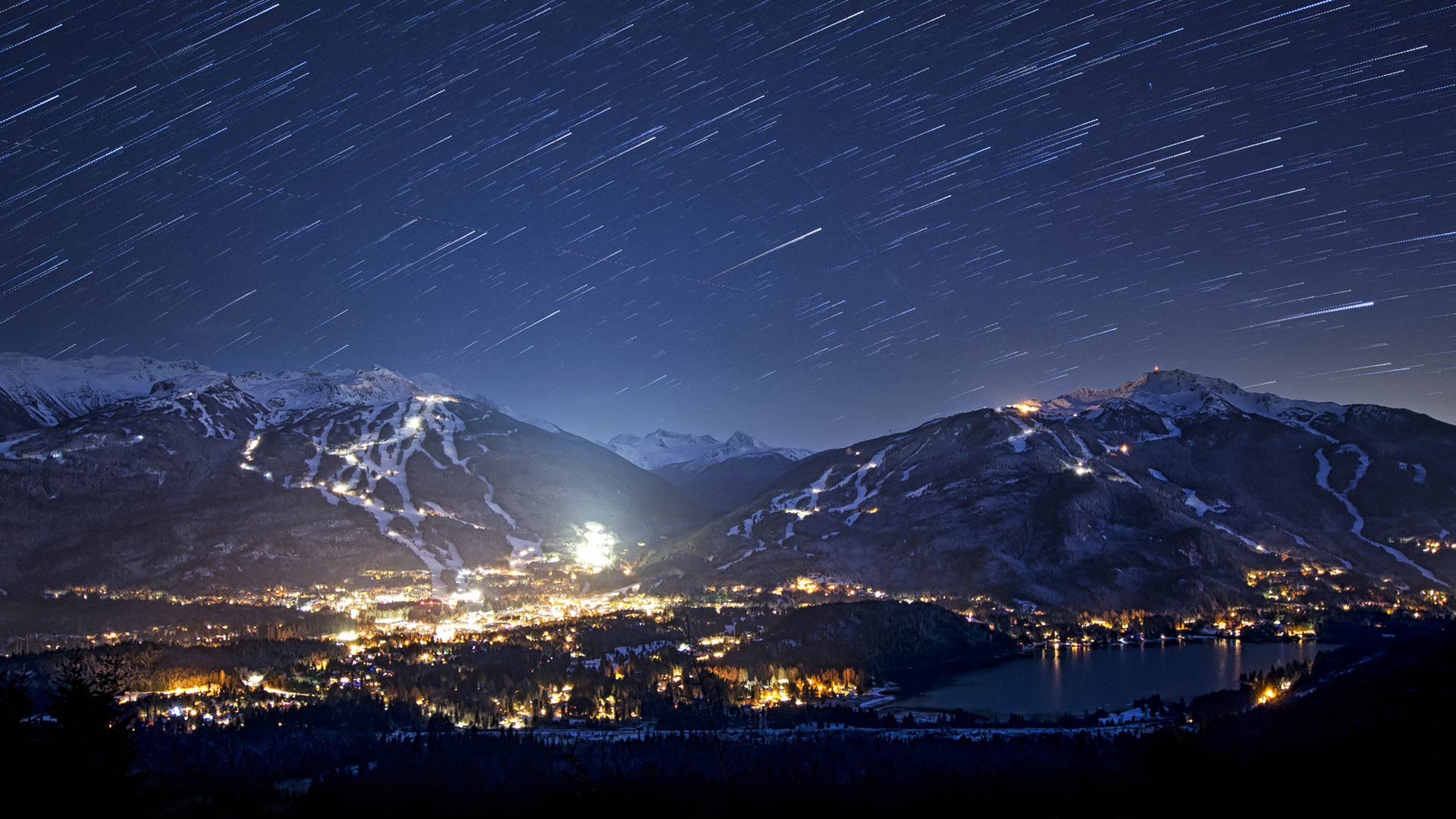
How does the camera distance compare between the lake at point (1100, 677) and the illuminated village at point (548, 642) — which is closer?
the illuminated village at point (548, 642)

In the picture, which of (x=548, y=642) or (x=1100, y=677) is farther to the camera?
(x=548, y=642)

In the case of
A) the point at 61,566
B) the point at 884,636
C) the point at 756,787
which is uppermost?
the point at 61,566

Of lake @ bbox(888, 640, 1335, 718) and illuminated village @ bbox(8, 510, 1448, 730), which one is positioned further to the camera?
lake @ bbox(888, 640, 1335, 718)

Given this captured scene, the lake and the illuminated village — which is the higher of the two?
the illuminated village

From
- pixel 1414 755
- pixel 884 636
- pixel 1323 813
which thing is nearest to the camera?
pixel 1323 813

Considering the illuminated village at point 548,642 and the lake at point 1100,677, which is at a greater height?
the illuminated village at point 548,642

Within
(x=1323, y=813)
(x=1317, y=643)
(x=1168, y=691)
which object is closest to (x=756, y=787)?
(x=1323, y=813)

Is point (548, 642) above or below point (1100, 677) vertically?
above

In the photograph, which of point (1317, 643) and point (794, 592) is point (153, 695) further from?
point (1317, 643)
